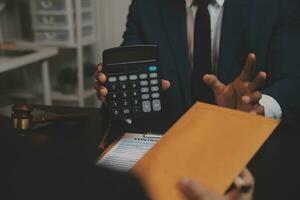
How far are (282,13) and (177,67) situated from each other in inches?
13.0

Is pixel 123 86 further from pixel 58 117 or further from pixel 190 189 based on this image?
pixel 190 189

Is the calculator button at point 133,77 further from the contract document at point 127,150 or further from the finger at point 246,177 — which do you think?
the finger at point 246,177

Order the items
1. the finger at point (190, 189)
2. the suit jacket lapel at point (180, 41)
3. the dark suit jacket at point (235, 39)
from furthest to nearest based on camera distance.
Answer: the suit jacket lapel at point (180, 41), the dark suit jacket at point (235, 39), the finger at point (190, 189)

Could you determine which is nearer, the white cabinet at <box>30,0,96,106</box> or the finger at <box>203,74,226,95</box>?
the finger at <box>203,74,226,95</box>

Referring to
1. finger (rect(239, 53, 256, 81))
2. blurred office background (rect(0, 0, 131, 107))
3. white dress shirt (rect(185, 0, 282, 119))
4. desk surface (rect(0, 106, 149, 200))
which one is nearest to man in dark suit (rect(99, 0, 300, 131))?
white dress shirt (rect(185, 0, 282, 119))

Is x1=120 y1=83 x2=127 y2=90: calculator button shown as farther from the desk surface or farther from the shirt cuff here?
the desk surface

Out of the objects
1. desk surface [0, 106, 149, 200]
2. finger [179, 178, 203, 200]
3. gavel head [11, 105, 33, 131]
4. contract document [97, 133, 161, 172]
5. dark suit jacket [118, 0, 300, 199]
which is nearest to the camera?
desk surface [0, 106, 149, 200]

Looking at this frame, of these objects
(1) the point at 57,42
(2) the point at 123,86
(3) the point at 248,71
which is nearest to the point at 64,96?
(1) the point at 57,42

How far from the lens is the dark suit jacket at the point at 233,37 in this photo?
3.47 feet

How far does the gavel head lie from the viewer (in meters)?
0.77

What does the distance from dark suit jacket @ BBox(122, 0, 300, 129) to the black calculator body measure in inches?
7.6

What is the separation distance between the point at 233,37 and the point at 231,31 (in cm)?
2

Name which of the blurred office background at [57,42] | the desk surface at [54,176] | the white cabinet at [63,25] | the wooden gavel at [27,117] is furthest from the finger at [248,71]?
the white cabinet at [63,25]

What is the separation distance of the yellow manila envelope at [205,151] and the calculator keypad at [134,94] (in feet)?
0.92
